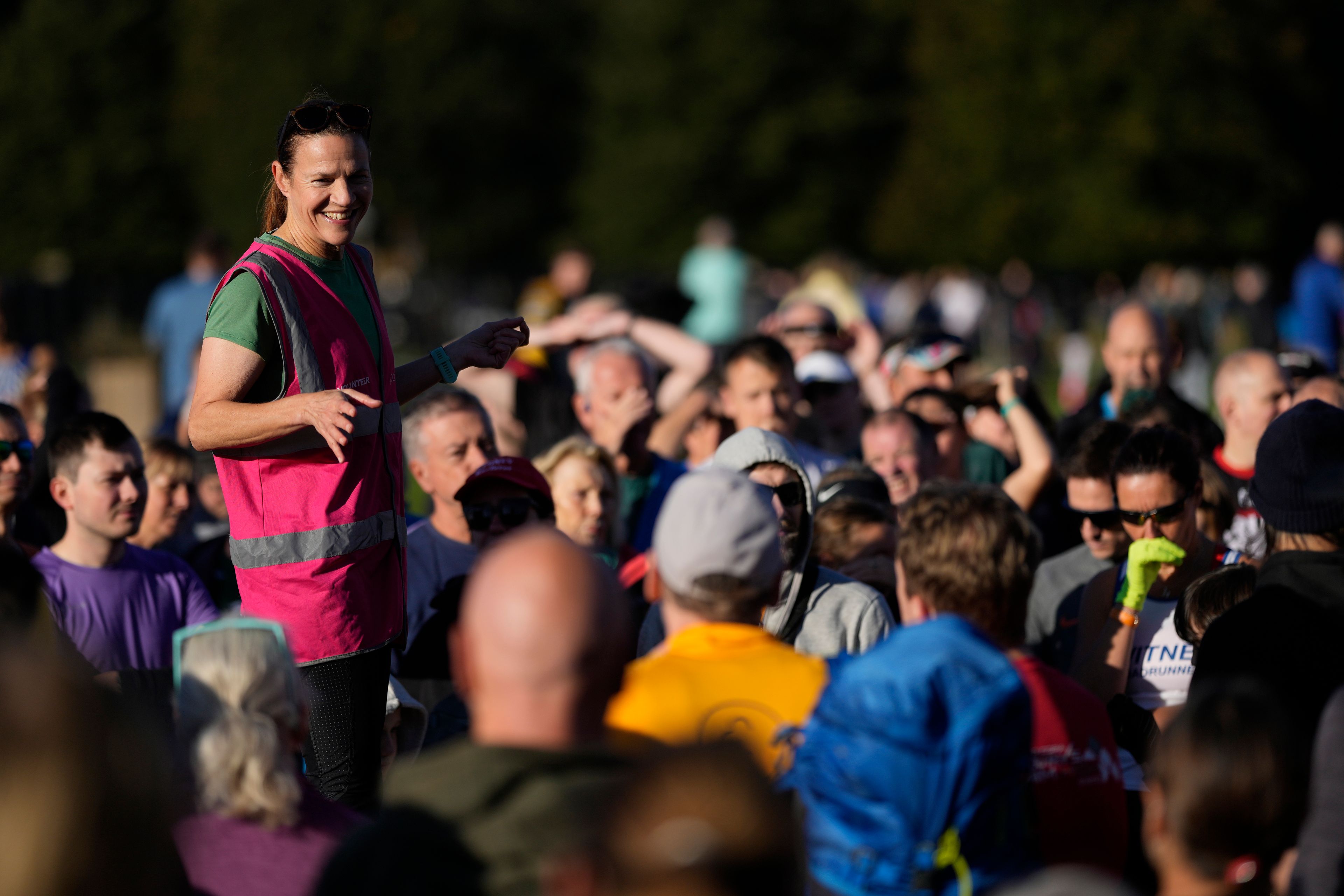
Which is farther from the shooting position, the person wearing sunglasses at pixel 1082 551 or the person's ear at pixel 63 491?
the person wearing sunglasses at pixel 1082 551

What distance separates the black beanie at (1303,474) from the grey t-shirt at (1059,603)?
4.30ft

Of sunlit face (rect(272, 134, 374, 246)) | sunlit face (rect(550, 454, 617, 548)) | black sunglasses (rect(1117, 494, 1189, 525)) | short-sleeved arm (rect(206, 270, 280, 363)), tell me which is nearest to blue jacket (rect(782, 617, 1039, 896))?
short-sleeved arm (rect(206, 270, 280, 363))

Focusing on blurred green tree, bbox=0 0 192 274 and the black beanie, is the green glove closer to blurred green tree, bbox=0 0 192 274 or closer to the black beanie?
the black beanie

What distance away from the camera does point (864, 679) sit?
9.25 ft

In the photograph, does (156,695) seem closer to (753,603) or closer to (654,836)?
(753,603)

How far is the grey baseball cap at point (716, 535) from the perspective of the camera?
3.00 meters

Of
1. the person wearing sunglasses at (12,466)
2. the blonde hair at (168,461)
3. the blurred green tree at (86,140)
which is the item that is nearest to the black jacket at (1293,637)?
the person wearing sunglasses at (12,466)

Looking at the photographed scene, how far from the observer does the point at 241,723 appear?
2713mm


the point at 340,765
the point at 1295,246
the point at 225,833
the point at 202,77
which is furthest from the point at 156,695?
the point at 202,77

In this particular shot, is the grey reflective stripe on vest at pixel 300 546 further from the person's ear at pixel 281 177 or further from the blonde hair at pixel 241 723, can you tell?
the person's ear at pixel 281 177

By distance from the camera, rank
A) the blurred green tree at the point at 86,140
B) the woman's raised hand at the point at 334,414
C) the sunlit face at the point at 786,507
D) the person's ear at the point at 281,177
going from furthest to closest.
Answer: the blurred green tree at the point at 86,140, the sunlit face at the point at 786,507, the person's ear at the point at 281,177, the woman's raised hand at the point at 334,414

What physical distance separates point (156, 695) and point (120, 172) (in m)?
35.5

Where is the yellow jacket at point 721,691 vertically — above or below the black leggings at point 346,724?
above

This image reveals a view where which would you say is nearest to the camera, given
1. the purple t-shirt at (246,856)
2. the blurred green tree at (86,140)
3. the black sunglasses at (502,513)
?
the purple t-shirt at (246,856)
